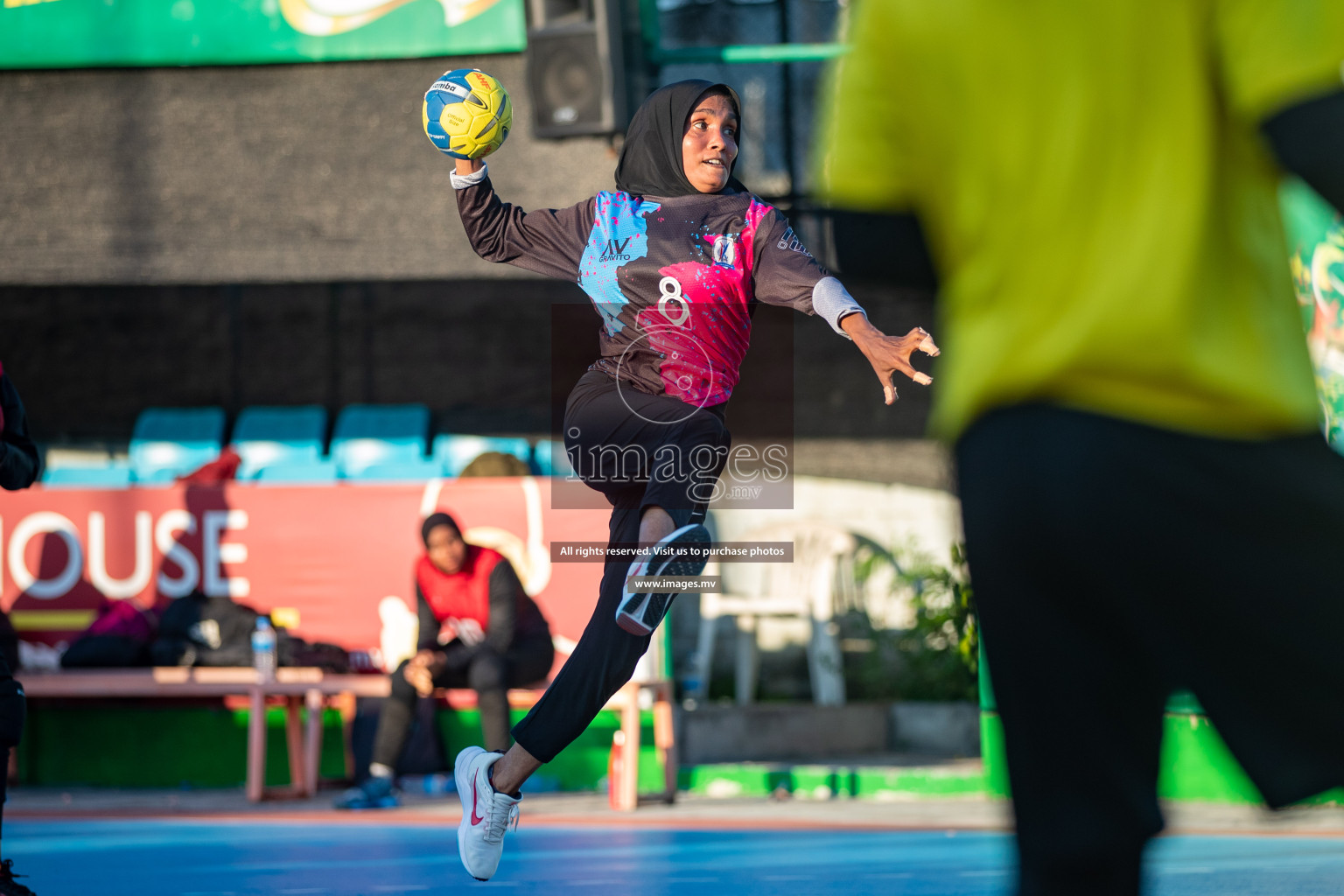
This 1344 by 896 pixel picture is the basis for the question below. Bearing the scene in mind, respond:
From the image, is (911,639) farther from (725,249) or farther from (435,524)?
(725,249)

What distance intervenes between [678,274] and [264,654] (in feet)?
14.5

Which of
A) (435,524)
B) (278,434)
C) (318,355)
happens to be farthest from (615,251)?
(318,355)

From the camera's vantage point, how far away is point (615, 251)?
3012 mm

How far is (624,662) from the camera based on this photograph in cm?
289

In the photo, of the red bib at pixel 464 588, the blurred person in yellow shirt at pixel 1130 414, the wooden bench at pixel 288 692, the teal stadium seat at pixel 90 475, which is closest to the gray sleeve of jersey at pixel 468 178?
the blurred person in yellow shirt at pixel 1130 414

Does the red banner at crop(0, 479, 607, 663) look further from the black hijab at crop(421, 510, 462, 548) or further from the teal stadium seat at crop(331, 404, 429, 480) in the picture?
the teal stadium seat at crop(331, 404, 429, 480)

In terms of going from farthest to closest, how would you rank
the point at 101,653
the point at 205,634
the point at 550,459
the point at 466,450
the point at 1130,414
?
the point at 466,450 → the point at 550,459 → the point at 205,634 → the point at 101,653 → the point at 1130,414

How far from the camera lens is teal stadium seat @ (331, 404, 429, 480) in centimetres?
909

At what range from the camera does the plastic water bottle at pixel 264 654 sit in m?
6.70

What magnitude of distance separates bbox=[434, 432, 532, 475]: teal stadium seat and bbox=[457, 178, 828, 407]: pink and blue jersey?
185 inches

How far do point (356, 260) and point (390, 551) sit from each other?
180cm

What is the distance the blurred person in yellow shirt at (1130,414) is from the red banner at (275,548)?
5.74m

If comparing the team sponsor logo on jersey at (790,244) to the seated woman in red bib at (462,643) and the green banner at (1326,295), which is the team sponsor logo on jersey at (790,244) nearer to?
the seated woman in red bib at (462,643)

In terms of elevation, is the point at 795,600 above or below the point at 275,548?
below
